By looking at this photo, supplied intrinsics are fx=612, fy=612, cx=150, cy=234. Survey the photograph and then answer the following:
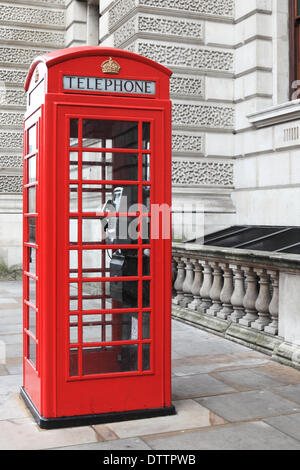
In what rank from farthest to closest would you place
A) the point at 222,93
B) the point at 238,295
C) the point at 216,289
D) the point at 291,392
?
the point at 222,93 < the point at 216,289 < the point at 238,295 < the point at 291,392

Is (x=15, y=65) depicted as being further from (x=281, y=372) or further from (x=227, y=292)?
(x=281, y=372)

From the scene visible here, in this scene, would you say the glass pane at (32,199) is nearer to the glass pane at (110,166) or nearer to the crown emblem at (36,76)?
the glass pane at (110,166)

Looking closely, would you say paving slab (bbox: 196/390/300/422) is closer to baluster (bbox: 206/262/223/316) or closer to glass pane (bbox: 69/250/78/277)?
glass pane (bbox: 69/250/78/277)

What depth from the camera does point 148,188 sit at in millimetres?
3863

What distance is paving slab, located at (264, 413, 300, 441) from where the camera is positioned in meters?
3.66

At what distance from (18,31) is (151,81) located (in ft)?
33.6

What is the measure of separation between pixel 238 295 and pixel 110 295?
8.62 feet

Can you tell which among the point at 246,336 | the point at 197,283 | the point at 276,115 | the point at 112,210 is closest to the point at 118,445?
the point at 112,210

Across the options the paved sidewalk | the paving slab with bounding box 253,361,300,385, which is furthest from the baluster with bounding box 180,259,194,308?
the paving slab with bounding box 253,361,300,385

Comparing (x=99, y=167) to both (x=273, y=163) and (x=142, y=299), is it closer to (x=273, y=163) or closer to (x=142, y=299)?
(x=142, y=299)

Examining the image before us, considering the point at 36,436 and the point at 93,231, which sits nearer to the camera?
the point at 36,436

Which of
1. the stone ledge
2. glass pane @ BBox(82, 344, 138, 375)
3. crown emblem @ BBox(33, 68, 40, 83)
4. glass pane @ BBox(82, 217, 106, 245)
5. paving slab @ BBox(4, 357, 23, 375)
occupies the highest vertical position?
crown emblem @ BBox(33, 68, 40, 83)

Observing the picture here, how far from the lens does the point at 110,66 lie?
3.79 metres

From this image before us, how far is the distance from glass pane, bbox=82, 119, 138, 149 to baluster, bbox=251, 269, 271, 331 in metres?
2.62
